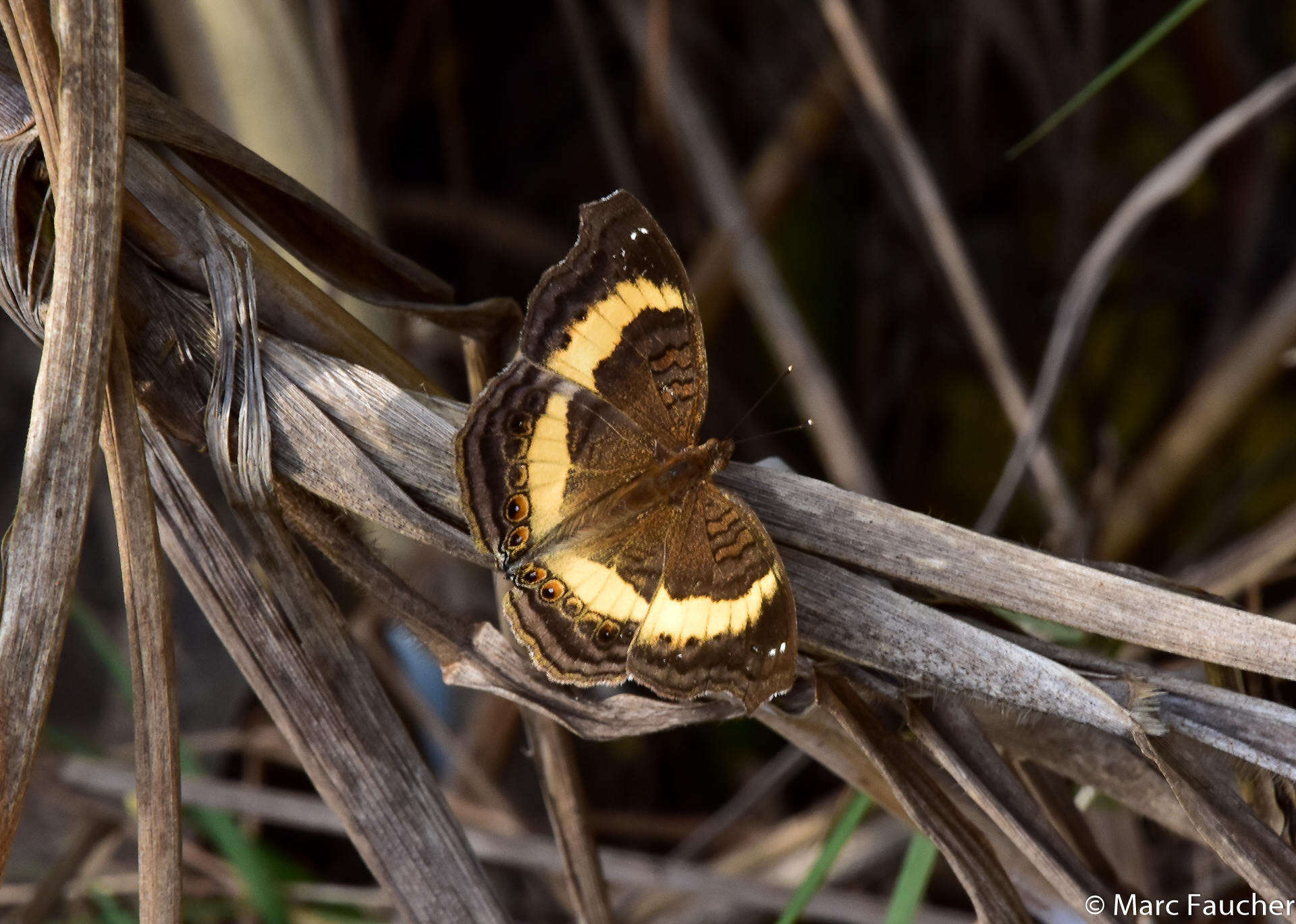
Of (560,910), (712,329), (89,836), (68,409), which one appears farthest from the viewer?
(712,329)

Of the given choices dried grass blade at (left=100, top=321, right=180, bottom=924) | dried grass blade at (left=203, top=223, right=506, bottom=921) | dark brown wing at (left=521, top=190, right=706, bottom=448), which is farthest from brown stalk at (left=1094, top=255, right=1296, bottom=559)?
dried grass blade at (left=100, top=321, right=180, bottom=924)

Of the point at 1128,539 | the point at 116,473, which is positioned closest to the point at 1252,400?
the point at 1128,539

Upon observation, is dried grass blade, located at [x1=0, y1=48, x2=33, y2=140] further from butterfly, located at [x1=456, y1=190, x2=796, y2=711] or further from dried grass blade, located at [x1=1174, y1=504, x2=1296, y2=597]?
dried grass blade, located at [x1=1174, y1=504, x2=1296, y2=597]

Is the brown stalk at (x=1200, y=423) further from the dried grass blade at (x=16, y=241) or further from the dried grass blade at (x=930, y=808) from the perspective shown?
the dried grass blade at (x=16, y=241)

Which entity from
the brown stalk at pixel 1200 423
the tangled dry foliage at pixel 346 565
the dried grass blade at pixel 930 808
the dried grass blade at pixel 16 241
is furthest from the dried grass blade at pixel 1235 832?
the brown stalk at pixel 1200 423

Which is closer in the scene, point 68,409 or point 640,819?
point 68,409

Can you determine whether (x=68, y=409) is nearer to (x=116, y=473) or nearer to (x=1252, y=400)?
(x=116, y=473)

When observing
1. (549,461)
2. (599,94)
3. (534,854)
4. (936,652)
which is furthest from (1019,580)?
(599,94)
